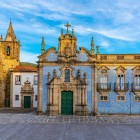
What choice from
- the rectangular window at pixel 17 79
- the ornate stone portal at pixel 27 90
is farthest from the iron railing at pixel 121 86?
the rectangular window at pixel 17 79

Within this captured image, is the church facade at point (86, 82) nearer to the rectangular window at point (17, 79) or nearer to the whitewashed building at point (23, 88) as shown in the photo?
the whitewashed building at point (23, 88)

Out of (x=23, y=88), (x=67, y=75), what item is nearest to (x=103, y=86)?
(x=67, y=75)

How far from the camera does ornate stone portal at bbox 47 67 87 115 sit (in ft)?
100

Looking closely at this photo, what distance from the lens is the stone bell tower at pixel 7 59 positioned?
45312 mm

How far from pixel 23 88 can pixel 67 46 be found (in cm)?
1506

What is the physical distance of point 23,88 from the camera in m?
43.8

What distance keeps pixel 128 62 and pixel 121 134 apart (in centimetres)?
1449

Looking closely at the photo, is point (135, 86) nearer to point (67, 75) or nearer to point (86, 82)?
point (86, 82)

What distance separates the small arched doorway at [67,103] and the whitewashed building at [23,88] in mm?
13663

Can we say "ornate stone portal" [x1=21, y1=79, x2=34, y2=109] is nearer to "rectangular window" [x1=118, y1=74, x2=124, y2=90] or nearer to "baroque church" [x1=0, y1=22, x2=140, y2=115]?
"baroque church" [x1=0, y1=22, x2=140, y2=115]

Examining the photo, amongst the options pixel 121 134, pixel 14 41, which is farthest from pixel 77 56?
pixel 14 41

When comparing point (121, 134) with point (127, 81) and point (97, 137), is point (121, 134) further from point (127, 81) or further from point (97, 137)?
point (127, 81)

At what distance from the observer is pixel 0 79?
44.9m

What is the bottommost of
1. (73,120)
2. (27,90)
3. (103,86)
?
(73,120)
